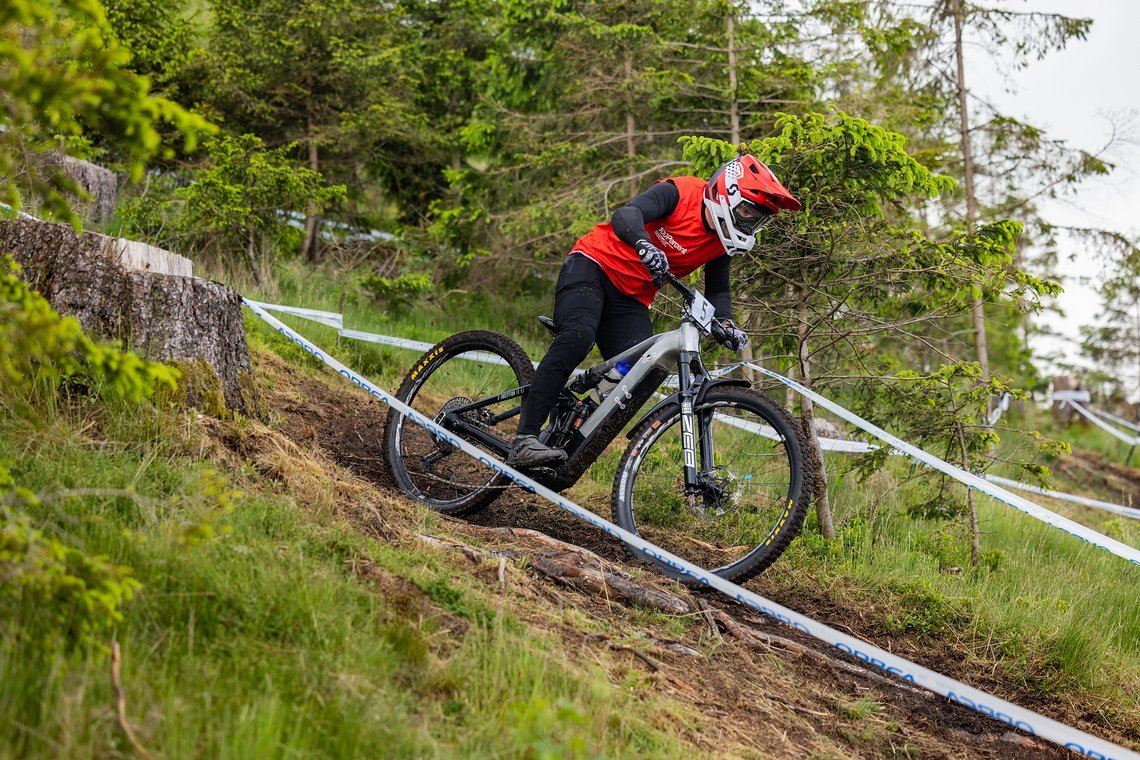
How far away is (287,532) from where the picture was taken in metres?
3.90

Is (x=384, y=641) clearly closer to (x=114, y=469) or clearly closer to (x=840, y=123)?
(x=114, y=469)

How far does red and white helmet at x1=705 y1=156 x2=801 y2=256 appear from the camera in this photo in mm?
5441

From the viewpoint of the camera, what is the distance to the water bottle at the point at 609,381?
5758 mm

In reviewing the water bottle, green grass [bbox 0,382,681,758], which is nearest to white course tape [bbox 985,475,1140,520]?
the water bottle

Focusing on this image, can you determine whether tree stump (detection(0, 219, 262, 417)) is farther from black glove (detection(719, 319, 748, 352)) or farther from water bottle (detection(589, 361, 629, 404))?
black glove (detection(719, 319, 748, 352))

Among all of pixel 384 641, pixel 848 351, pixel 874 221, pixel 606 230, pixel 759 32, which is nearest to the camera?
pixel 384 641

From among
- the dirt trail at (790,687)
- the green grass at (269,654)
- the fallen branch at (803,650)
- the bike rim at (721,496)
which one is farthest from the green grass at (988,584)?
the green grass at (269,654)

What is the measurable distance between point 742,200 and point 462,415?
2.28m

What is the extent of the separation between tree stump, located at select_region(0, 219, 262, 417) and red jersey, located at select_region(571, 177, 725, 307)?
2.20 meters

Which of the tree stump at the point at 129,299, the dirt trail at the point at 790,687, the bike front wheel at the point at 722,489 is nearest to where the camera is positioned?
the dirt trail at the point at 790,687

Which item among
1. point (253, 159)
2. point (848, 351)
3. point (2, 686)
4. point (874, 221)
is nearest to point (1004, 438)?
point (848, 351)

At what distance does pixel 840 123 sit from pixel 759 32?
5.88 m

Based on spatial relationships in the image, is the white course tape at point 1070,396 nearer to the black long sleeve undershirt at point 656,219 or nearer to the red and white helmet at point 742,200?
the black long sleeve undershirt at point 656,219

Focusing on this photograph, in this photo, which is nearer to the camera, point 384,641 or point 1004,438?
point 384,641
